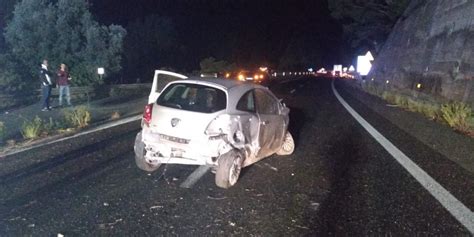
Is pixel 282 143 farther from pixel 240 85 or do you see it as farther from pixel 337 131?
pixel 337 131

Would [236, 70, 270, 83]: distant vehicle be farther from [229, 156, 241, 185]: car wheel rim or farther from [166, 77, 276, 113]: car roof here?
[229, 156, 241, 185]: car wheel rim

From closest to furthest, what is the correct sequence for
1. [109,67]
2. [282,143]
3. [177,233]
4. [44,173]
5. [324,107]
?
Answer: [177,233] < [44,173] < [282,143] < [324,107] < [109,67]

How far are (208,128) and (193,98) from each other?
3.75 feet

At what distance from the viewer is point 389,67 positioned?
31734mm

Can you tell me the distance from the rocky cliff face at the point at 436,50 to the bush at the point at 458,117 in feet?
3.84

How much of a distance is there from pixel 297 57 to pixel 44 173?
113 meters

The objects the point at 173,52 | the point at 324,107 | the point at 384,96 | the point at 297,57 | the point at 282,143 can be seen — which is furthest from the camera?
the point at 297,57

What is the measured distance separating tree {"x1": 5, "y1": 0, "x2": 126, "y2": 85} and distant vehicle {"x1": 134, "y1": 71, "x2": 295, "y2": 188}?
1081 inches

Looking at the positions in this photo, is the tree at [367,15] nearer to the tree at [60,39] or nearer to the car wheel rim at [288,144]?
the tree at [60,39]

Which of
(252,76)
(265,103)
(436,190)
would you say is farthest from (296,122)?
(252,76)

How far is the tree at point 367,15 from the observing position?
128ft

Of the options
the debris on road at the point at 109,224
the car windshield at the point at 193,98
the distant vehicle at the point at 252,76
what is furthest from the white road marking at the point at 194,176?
the distant vehicle at the point at 252,76

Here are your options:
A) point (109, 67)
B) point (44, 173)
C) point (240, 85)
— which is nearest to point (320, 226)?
point (240, 85)

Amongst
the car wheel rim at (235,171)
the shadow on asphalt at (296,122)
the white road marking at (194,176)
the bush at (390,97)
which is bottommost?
the bush at (390,97)
